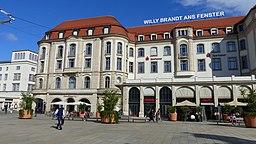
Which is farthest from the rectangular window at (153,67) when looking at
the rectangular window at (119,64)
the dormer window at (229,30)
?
the dormer window at (229,30)

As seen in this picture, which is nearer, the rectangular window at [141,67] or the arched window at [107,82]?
the arched window at [107,82]

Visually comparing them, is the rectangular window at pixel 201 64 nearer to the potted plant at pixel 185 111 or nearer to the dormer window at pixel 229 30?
the dormer window at pixel 229 30

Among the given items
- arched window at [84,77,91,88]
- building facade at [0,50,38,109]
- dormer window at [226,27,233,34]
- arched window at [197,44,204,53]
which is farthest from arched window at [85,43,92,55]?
building facade at [0,50,38,109]

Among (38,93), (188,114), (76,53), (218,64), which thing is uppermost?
(76,53)

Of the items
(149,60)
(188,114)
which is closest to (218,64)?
(149,60)

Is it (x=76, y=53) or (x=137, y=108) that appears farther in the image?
(x=76, y=53)

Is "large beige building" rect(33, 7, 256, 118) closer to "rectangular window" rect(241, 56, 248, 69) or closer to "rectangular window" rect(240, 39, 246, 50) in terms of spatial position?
"rectangular window" rect(241, 56, 248, 69)

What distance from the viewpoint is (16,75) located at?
6600 centimetres

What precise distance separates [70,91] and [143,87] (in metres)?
16.5

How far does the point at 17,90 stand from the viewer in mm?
64812

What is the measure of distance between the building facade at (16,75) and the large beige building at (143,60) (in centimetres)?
1972

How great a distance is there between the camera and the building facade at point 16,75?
211ft

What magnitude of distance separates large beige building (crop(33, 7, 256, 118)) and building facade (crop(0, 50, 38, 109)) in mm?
19721

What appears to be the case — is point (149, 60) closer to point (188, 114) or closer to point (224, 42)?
point (224, 42)
